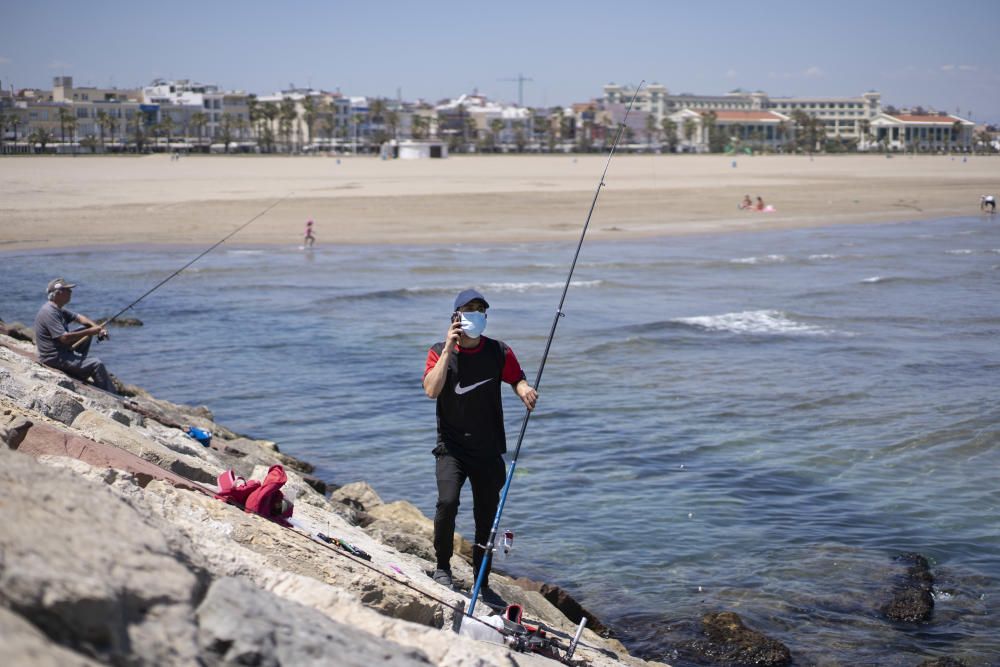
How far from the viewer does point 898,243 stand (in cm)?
3309

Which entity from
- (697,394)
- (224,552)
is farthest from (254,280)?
(224,552)

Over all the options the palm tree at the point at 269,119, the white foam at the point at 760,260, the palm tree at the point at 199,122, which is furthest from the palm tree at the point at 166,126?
the white foam at the point at 760,260

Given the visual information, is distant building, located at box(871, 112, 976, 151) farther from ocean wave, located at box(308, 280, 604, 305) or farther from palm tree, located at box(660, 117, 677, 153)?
ocean wave, located at box(308, 280, 604, 305)

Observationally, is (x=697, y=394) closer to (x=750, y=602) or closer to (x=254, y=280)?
(x=750, y=602)

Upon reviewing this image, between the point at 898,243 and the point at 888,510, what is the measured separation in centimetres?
2582

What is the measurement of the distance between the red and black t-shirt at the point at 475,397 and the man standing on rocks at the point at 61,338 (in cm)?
474

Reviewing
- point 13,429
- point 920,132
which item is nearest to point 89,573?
point 13,429

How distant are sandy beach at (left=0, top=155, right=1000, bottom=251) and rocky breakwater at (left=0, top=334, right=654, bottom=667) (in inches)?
711

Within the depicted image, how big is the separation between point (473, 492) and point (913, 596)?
149 inches

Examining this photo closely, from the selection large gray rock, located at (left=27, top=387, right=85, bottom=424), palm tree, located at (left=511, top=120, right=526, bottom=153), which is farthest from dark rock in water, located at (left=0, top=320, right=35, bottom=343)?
palm tree, located at (left=511, top=120, right=526, bottom=153)

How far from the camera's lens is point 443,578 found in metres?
5.24

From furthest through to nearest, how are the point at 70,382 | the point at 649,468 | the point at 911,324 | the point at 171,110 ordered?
1. the point at 171,110
2. the point at 911,324
3. the point at 649,468
4. the point at 70,382

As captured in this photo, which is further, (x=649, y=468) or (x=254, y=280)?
(x=254, y=280)

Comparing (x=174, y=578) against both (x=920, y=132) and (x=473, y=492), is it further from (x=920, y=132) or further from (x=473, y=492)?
(x=920, y=132)
